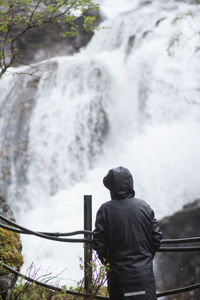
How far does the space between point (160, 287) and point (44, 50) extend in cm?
1521

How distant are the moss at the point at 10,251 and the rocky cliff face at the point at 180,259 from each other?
5.29 metres

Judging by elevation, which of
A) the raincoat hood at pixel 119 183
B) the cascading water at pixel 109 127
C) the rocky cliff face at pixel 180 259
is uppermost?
the raincoat hood at pixel 119 183

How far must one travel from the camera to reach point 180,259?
325 inches

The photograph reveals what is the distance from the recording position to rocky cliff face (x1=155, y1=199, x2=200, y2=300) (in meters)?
7.90

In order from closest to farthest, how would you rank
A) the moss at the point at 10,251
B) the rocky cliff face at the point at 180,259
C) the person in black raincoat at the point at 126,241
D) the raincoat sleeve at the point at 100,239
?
the person in black raincoat at the point at 126,241 → the raincoat sleeve at the point at 100,239 → the moss at the point at 10,251 → the rocky cliff face at the point at 180,259

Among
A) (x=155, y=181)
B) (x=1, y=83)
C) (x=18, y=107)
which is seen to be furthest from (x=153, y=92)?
(x=1, y=83)

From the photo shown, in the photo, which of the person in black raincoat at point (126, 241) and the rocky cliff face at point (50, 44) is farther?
the rocky cliff face at point (50, 44)

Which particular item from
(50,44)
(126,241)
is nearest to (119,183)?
(126,241)

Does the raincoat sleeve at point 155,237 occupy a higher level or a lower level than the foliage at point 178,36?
lower

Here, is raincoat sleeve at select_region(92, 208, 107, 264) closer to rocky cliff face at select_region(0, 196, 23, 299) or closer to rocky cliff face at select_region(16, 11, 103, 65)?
rocky cliff face at select_region(0, 196, 23, 299)

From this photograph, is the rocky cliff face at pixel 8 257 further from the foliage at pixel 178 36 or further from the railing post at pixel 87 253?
the foliage at pixel 178 36

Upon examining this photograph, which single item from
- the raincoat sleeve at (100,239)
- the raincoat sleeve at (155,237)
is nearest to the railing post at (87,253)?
the raincoat sleeve at (100,239)

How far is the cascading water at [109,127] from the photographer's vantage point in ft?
38.0

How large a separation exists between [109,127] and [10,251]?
1115cm
